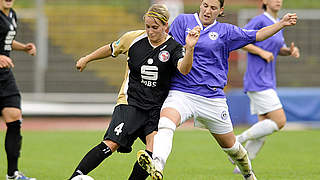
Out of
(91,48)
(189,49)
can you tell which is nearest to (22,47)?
(189,49)

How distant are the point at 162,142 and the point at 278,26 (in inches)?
61.4

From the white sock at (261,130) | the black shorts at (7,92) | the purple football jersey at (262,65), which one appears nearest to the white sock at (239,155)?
the white sock at (261,130)

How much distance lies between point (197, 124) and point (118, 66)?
15.4 meters

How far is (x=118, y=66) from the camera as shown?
21.5 m

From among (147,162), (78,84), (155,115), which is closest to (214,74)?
(155,115)

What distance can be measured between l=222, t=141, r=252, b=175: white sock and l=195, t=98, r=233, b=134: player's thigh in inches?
8.3

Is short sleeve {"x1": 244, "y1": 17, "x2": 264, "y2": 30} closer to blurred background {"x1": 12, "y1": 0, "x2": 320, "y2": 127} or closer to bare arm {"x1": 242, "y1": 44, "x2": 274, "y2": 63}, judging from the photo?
bare arm {"x1": 242, "y1": 44, "x2": 274, "y2": 63}

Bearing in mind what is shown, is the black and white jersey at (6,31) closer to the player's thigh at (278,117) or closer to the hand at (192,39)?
the hand at (192,39)

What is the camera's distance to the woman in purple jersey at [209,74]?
590 centimetres

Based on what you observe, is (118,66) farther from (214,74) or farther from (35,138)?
(214,74)

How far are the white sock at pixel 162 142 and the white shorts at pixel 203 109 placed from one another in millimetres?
240

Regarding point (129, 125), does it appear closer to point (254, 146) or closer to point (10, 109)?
point (10, 109)

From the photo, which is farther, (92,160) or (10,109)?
(10,109)

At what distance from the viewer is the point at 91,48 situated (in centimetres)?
2117
